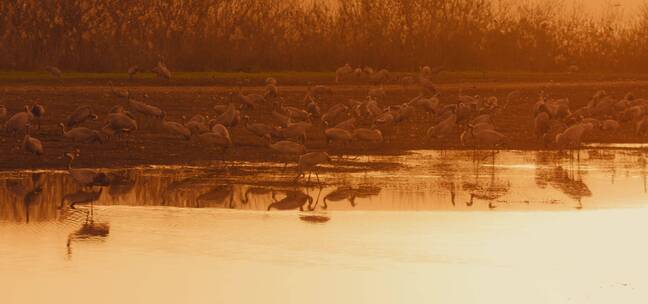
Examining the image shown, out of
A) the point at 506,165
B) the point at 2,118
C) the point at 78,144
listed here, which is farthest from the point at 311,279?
the point at 2,118

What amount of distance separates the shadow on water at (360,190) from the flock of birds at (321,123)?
1.74 feet

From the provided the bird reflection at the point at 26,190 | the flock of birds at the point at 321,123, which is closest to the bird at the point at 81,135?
the flock of birds at the point at 321,123

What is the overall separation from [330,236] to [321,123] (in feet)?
38.7

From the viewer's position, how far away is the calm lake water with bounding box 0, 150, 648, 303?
11164mm

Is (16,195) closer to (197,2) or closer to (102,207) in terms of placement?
(102,207)

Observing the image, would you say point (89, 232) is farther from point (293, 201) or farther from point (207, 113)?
point (207, 113)

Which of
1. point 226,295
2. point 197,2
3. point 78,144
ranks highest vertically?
point 197,2

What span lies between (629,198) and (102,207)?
5.78m

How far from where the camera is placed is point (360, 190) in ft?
55.2

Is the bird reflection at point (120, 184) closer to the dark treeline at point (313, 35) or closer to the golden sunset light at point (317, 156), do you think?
the golden sunset light at point (317, 156)

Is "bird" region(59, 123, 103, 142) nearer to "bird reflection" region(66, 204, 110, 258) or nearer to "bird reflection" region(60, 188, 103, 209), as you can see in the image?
"bird reflection" region(60, 188, 103, 209)

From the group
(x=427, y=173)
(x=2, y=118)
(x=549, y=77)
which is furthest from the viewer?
(x=549, y=77)

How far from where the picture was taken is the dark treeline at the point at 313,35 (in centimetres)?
3606

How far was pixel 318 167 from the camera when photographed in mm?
19016
